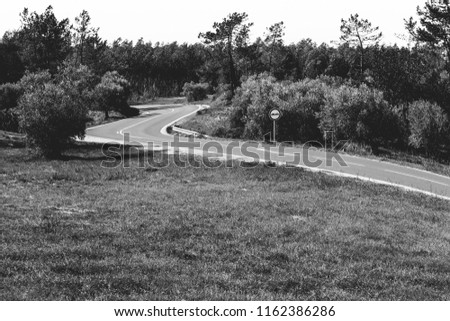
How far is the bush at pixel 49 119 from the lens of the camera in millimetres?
33969

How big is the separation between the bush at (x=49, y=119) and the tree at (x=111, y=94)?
38.8m

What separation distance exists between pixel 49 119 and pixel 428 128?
32670 mm

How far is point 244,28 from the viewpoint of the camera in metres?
77.6

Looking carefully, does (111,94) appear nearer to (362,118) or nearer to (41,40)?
(41,40)

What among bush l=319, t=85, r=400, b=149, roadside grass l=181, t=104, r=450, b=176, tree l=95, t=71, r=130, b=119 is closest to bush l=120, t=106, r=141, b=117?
tree l=95, t=71, r=130, b=119

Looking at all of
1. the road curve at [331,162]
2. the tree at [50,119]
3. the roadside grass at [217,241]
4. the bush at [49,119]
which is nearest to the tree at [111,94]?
the road curve at [331,162]

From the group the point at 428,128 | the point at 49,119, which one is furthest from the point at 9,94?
the point at 428,128

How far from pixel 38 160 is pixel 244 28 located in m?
51.8

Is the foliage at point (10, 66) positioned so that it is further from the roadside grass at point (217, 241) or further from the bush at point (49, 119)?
the roadside grass at point (217, 241)

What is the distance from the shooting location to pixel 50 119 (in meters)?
34.1

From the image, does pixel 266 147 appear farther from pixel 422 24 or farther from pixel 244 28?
pixel 244 28

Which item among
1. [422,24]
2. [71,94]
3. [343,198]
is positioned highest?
[422,24]

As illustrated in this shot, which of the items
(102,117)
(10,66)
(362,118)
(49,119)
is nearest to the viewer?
(49,119)
